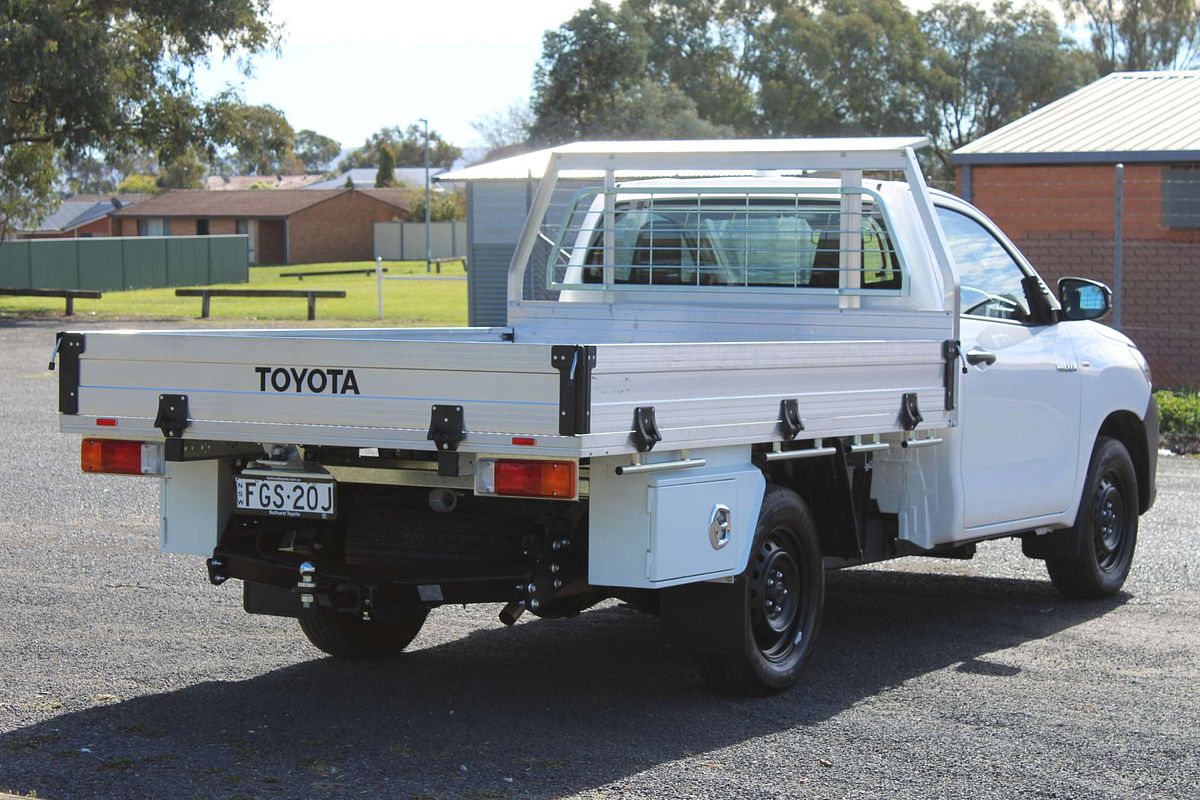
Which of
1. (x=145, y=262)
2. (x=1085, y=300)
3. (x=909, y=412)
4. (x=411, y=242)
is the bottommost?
(x=909, y=412)

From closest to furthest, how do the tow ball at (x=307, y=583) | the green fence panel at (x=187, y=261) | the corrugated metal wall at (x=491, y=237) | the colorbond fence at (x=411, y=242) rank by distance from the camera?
the tow ball at (x=307, y=583) < the corrugated metal wall at (x=491, y=237) < the green fence panel at (x=187, y=261) < the colorbond fence at (x=411, y=242)

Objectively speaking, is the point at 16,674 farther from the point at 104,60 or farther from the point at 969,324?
the point at 104,60

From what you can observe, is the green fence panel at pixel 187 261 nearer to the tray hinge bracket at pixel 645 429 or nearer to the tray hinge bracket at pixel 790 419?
→ the tray hinge bracket at pixel 790 419

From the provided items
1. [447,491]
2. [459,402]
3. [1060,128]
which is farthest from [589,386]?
[1060,128]

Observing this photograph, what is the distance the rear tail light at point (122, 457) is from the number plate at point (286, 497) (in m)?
0.33

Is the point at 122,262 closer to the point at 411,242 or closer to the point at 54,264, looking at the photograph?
the point at 54,264

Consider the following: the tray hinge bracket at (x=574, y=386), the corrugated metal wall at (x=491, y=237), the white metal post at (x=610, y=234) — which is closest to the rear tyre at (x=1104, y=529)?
the white metal post at (x=610, y=234)

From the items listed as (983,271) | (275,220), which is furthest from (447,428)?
(275,220)

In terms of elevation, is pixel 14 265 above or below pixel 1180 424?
above

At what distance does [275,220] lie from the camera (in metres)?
83.2

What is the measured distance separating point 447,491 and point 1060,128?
1649 cm

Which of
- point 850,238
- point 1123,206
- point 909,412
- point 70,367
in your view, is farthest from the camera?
point 1123,206

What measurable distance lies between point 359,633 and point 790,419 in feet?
7.07

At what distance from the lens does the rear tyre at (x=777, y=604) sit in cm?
621
